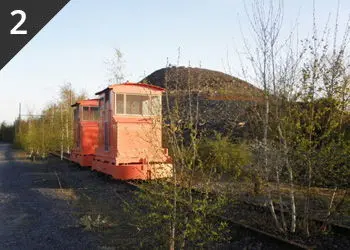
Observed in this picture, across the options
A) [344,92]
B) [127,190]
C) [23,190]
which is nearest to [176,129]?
[344,92]

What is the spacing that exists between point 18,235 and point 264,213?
4209 millimetres

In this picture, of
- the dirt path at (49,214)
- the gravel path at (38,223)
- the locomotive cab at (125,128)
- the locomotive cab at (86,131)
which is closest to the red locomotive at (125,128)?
the locomotive cab at (125,128)

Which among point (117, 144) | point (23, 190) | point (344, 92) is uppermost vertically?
point (344, 92)

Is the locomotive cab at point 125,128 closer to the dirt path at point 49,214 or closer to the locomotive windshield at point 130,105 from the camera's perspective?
the locomotive windshield at point 130,105

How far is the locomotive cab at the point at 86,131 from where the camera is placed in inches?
673

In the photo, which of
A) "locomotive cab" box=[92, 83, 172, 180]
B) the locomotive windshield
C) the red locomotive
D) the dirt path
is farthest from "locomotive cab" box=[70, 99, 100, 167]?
the locomotive windshield

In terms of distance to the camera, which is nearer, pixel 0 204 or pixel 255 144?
pixel 255 144

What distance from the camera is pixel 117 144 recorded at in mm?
11617

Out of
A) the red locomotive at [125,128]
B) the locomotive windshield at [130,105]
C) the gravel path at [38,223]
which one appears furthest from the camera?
the locomotive windshield at [130,105]

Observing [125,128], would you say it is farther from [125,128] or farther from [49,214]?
[49,214]

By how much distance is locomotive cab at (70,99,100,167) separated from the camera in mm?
17094

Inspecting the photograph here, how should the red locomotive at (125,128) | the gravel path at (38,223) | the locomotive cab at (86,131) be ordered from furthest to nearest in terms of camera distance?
the locomotive cab at (86,131) < the red locomotive at (125,128) < the gravel path at (38,223)

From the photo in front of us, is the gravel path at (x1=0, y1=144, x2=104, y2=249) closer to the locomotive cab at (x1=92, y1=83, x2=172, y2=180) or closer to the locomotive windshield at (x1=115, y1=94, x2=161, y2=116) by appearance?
the locomotive cab at (x1=92, y1=83, x2=172, y2=180)

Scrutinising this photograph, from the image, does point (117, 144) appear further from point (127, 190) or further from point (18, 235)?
point (18, 235)
